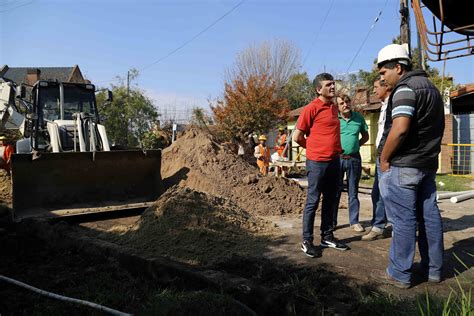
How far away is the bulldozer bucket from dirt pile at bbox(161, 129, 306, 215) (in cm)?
127

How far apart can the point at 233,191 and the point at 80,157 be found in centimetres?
304

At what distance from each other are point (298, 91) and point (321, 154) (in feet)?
96.5

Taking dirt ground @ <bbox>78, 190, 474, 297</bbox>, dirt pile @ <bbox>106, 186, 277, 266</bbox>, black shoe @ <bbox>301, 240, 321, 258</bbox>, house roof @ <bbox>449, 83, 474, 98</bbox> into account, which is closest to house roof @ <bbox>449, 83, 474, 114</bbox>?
house roof @ <bbox>449, 83, 474, 98</bbox>

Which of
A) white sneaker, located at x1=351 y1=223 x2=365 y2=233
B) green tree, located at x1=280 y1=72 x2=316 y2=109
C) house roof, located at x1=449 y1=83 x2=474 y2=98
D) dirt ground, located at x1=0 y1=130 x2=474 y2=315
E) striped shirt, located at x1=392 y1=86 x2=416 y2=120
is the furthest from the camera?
green tree, located at x1=280 y1=72 x2=316 y2=109

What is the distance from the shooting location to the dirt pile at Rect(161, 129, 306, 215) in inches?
301

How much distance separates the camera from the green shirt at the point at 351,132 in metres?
5.79

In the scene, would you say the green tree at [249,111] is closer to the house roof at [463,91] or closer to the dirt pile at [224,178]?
the house roof at [463,91]

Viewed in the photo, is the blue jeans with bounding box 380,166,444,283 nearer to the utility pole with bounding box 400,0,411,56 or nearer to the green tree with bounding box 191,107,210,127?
the utility pole with bounding box 400,0,411,56

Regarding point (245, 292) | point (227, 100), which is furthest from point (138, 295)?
point (227, 100)

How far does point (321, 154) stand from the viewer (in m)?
4.55

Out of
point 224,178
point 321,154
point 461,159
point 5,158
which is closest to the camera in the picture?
point 321,154

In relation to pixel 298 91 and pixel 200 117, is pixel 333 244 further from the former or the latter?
pixel 298 91

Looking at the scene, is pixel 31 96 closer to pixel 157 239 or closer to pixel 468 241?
pixel 157 239

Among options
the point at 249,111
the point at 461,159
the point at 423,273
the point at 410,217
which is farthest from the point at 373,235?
the point at 249,111
